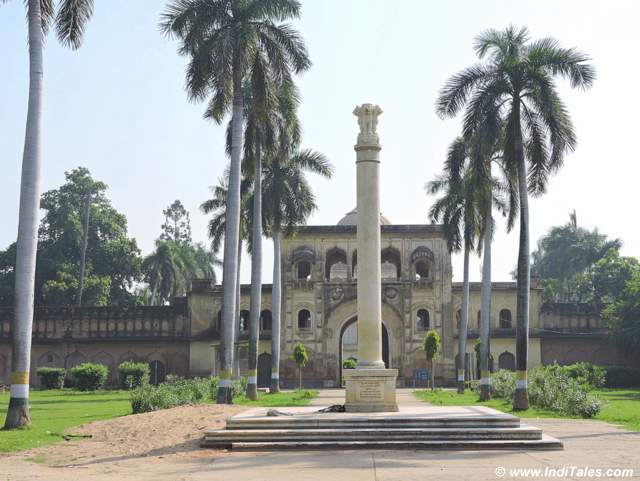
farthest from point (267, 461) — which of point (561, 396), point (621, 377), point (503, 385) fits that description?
point (621, 377)

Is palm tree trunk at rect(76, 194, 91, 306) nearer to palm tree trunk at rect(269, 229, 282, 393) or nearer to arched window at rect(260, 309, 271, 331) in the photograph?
arched window at rect(260, 309, 271, 331)

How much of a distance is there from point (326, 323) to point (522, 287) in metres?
22.6

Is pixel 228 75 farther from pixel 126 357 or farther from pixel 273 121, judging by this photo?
pixel 126 357

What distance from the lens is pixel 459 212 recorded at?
1486 inches

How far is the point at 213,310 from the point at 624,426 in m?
31.4

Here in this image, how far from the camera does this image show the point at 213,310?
47688 mm

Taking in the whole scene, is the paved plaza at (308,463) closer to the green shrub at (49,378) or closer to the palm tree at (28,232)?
the palm tree at (28,232)

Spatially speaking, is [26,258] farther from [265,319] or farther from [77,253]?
[77,253]

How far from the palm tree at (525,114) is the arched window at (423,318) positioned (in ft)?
72.1

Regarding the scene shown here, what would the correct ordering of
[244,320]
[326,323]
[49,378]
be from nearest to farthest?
[49,378], [326,323], [244,320]

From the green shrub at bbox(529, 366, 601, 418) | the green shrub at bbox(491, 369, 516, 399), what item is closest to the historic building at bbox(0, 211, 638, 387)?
the green shrub at bbox(491, 369, 516, 399)

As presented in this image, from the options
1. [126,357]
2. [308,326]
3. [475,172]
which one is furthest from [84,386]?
[475,172]

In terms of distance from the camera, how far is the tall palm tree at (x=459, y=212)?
108ft

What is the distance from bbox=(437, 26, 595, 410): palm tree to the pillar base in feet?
22.2
